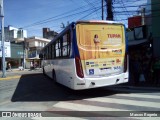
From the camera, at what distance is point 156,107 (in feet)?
26.7

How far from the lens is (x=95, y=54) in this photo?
34.0ft

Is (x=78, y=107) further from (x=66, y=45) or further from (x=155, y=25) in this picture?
(x=155, y=25)

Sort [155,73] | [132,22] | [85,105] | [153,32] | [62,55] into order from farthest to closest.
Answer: [132,22], [153,32], [155,73], [62,55], [85,105]

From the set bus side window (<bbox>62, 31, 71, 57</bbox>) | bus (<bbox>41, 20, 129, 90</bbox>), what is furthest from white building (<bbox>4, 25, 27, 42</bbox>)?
bus (<bbox>41, 20, 129, 90</bbox>)

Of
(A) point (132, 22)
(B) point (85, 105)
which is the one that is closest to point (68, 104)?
(B) point (85, 105)

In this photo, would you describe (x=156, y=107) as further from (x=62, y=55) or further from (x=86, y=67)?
(x=62, y=55)

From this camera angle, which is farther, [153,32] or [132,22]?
[132,22]

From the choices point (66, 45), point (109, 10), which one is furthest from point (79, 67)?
point (109, 10)

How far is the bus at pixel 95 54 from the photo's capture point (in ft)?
33.3

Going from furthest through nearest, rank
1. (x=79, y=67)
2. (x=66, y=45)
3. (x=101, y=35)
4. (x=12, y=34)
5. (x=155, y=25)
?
(x=12, y=34) → (x=155, y=25) → (x=66, y=45) → (x=101, y=35) → (x=79, y=67)

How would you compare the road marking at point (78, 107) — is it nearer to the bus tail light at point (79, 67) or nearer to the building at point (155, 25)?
the bus tail light at point (79, 67)

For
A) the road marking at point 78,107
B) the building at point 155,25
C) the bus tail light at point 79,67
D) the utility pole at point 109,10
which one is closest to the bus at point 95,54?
the bus tail light at point 79,67

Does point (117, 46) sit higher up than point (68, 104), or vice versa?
point (117, 46)

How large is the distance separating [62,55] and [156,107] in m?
5.46
